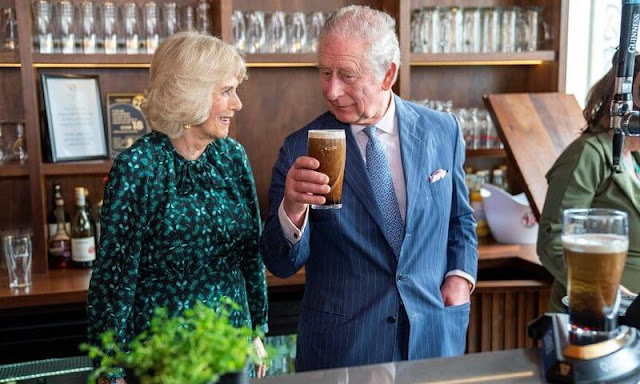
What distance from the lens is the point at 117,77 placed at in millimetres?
3777

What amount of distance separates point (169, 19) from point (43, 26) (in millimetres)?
557

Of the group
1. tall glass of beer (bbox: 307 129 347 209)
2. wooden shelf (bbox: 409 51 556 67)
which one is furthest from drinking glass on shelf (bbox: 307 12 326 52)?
tall glass of beer (bbox: 307 129 347 209)

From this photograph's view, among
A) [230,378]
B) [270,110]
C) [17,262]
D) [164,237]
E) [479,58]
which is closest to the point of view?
[230,378]

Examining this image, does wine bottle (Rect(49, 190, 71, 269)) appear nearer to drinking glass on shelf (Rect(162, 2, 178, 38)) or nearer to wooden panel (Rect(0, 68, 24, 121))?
wooden panel (Rect(0, 68, 24, 121))

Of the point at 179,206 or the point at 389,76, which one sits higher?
the point at 389,76

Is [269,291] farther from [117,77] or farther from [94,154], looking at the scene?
[117,77]

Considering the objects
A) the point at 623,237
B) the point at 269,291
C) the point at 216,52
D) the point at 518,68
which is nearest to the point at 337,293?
the point at 216,52

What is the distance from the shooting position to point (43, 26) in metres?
3.39

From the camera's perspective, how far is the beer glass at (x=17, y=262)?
3178 mm

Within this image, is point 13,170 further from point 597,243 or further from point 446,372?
point 597,243

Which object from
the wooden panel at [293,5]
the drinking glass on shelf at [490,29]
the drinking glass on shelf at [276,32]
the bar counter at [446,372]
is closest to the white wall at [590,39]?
the drinking glass on shelf at [490,29]

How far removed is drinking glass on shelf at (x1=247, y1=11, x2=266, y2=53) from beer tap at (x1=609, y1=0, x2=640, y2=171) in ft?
7.56

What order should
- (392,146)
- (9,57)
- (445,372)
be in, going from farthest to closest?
(9,57)
(392,146)
(445,372)

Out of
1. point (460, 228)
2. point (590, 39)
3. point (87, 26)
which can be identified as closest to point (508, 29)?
point (590, 39)
